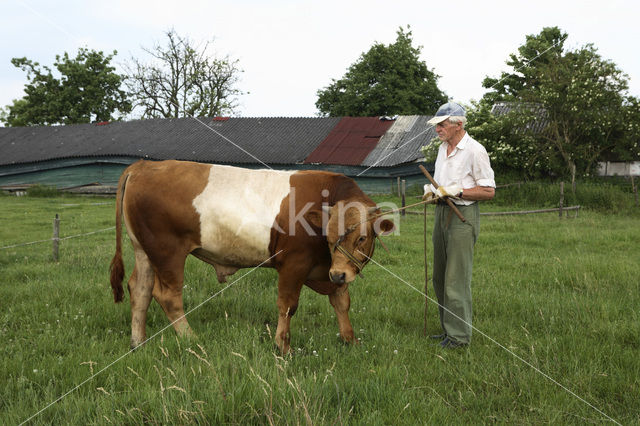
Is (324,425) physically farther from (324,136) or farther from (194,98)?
(194,98)

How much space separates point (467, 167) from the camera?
436 centimetres

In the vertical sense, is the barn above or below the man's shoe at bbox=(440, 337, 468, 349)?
above

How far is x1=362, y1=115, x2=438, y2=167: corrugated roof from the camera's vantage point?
2650cm

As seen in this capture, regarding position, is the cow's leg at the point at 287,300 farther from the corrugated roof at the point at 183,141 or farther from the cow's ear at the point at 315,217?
the corrugated roof at the point at 183,141

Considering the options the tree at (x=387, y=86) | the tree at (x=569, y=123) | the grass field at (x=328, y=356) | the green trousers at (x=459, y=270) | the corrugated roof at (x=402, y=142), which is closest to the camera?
the grass field at (x=328, y=356)

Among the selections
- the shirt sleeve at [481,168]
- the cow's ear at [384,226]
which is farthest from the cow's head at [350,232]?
the shirt sleeve at [481,168]

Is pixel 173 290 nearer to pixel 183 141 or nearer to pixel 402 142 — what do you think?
pixel 402 142

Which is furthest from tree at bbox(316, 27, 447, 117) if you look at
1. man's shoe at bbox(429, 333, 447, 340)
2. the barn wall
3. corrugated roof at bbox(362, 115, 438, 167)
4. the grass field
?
man's shoe at bbox(429, 333, 447, 340)

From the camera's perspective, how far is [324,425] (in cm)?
263

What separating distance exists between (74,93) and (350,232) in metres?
47.7

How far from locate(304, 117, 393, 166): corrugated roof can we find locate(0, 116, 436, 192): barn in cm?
6

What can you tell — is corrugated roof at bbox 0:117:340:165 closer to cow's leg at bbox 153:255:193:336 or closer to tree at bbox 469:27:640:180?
tree at bbox 469:27:640:180

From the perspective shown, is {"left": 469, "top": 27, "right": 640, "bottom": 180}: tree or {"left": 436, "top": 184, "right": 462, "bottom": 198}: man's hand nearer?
{"left": 436, "top": 184, "right": 462, "bottom": 198}: man's hand

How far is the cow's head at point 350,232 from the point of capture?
13.0 feet
